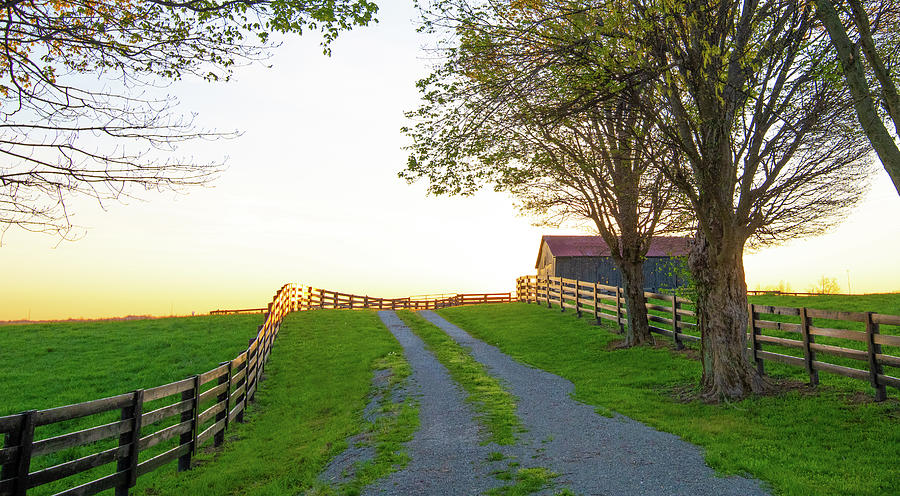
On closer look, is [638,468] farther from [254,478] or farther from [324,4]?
[324,4]

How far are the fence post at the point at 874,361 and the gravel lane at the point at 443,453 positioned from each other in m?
7.68

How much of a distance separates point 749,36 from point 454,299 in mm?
37276

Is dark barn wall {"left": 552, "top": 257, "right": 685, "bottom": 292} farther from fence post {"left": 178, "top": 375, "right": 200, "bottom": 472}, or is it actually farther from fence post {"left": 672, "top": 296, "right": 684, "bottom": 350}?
fence post {"left": 178, "top": 375, "right": 200, "bottom": 472}

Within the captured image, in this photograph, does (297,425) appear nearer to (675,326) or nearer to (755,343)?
(755,343)

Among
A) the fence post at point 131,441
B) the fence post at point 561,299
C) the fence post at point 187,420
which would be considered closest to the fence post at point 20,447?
the fence post at point 131,441

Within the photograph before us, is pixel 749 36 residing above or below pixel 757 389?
above

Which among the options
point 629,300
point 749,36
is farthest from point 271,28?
point 629,300

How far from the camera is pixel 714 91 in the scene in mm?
10578

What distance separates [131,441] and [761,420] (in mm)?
9916

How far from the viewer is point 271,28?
8.38 m

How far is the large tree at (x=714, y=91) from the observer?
984 centimetres

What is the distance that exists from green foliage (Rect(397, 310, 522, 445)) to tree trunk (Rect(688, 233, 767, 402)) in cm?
428

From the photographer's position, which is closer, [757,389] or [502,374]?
[757,389]

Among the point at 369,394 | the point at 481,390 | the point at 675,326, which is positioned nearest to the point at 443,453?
the point at 481,390
